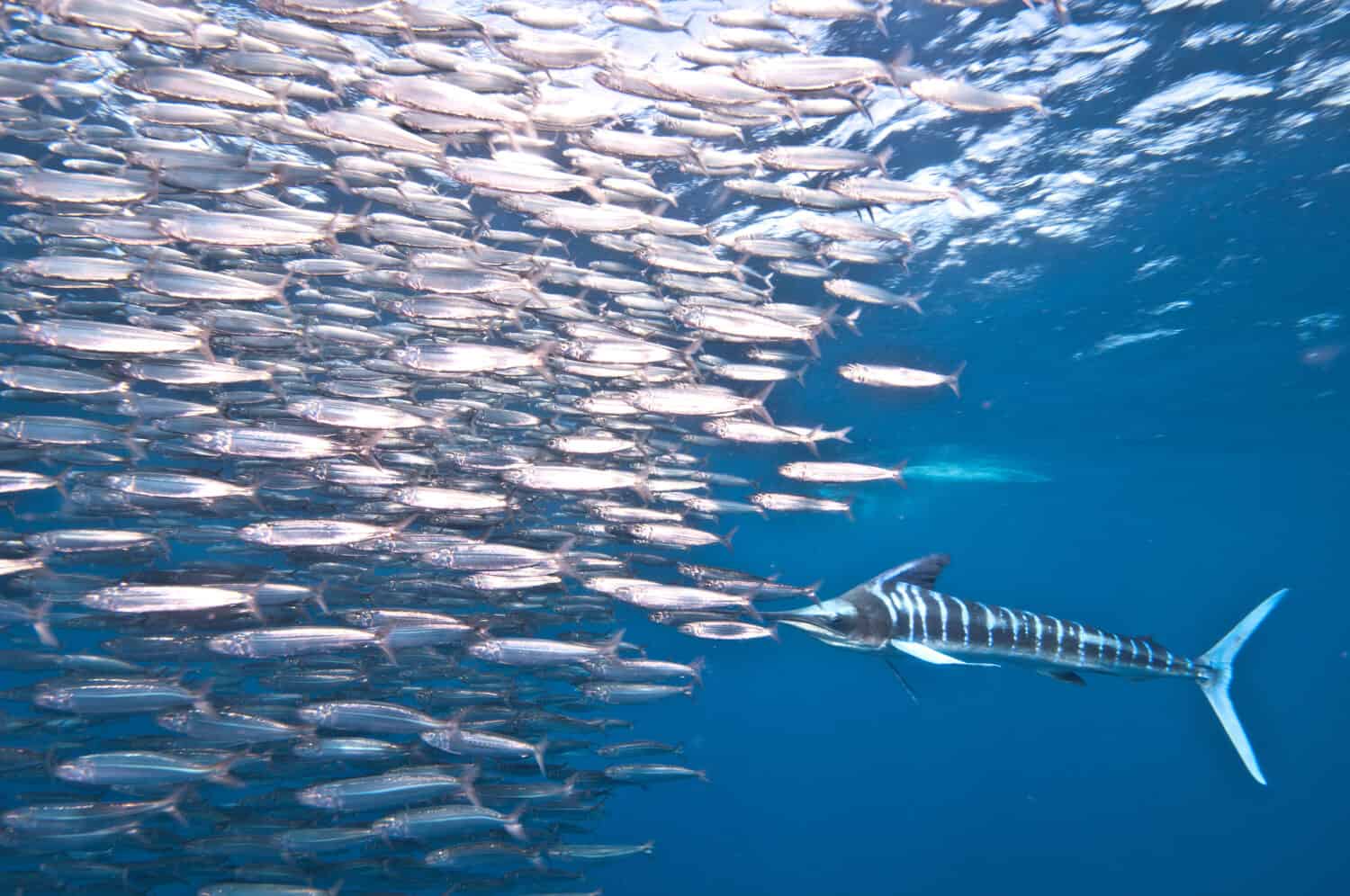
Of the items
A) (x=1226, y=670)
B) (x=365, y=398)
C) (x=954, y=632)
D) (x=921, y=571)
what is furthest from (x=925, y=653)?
(x=365, y=398)

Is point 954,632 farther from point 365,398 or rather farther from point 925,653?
point 365,398

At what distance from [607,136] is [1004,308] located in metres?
12.2

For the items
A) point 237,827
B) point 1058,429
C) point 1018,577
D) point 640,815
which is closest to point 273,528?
point 237,827

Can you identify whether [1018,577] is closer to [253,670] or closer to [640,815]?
[640,815]

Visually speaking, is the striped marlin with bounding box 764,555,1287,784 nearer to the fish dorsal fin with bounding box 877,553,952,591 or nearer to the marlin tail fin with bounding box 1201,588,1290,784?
the fish dorsal fin with bounding box 877,553,952,591

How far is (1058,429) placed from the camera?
24.5 m

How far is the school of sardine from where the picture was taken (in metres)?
5.68

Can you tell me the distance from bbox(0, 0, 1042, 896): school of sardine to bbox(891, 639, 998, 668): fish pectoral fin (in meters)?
2.25

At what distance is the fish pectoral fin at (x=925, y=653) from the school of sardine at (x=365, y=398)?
2247mm

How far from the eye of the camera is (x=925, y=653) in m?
5.38

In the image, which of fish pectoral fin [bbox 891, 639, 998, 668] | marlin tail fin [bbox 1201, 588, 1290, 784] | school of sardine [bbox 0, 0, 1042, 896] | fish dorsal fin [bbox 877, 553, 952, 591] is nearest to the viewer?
fish pectoral fin [bbox 891, 639, 998, 668]

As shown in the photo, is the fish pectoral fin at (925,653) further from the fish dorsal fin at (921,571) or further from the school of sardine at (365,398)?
the school of sardine at (365,398)

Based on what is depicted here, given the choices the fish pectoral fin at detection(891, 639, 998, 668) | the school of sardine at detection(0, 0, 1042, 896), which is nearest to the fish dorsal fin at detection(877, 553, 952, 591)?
the fish pectoral fin at detection(891, 639, 998, 668)

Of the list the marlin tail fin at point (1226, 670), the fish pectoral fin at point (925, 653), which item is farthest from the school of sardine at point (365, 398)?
the marlin tail fin at point (1226, 670)
